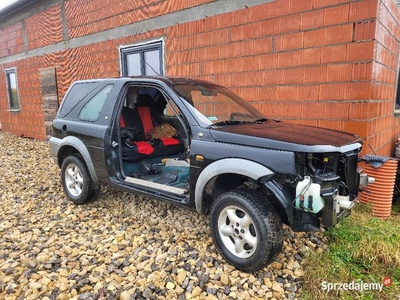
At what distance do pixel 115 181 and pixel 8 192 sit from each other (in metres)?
2.56

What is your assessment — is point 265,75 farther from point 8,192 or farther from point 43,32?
point 43,32

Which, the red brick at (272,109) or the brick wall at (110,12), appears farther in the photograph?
the brick wall at (110,12)

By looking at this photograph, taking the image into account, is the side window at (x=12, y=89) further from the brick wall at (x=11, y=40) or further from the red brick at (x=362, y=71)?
the red brick at (x=362, y=71)

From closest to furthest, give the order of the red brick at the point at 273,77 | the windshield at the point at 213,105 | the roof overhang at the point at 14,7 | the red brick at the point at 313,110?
1. the windshield at the point at 213,105
2. the red brick at the point at 313,110
3. the red brick at the point at 273,77
4. the roof overhang at the point at 14,7

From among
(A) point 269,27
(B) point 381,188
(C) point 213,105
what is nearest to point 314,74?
(A) point 269,27

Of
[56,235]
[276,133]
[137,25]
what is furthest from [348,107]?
[137,25]

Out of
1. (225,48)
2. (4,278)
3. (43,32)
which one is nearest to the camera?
(4,278)

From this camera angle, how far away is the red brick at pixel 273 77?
5.00 m

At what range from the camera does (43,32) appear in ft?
32.7

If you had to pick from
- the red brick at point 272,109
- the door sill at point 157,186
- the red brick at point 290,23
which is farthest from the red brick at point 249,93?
the door sill at point 157,186

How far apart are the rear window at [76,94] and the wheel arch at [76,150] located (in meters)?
0.50

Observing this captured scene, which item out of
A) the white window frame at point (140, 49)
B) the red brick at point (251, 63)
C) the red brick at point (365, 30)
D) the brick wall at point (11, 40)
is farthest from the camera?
the brick wall at point (11, 40)

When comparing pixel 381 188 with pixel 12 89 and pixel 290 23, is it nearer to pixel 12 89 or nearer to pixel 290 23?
pixel 290 23

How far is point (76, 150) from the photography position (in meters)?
4.45
